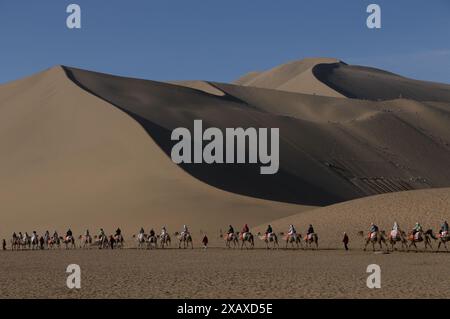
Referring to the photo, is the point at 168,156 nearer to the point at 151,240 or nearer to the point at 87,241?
the point at 87,241

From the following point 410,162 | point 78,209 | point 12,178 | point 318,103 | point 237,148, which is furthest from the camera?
point 318,103

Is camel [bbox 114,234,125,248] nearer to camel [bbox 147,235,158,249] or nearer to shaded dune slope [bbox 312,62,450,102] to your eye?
camel [bbox 147,235,158,249]

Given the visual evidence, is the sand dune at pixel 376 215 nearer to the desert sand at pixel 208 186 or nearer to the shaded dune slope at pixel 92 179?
the desert sand at pixel 208 186

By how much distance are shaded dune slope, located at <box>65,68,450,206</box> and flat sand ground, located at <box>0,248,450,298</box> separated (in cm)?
3291

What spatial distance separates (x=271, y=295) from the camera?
18.2 m

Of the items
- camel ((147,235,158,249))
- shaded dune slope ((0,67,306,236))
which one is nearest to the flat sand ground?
camel ((147,235,158,249))

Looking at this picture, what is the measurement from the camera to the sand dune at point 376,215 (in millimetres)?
42219

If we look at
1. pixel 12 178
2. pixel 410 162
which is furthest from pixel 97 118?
pixel 410 162

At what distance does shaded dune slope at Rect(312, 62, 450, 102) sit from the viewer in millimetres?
166875

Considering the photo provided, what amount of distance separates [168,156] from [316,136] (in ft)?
93.0

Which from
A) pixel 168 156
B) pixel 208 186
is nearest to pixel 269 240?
pixel 208 186

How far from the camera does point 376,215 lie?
44781 millimetres

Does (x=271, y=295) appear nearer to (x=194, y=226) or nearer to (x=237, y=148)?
(x=194, y=226)

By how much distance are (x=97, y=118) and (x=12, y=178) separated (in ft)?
38.0
